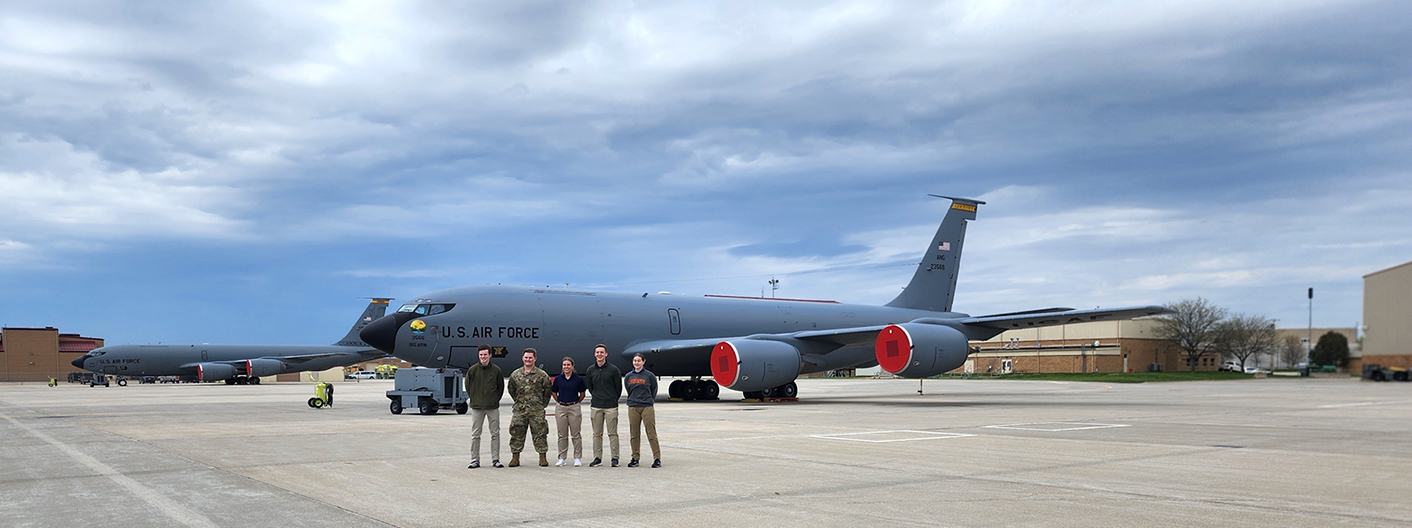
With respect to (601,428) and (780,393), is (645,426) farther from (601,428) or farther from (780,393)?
(780,393)

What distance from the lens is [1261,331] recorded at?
89.4 meters

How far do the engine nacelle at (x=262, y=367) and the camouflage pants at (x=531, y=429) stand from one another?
70.9 metres

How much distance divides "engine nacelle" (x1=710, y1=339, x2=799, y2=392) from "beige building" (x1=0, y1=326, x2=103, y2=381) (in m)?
91.5

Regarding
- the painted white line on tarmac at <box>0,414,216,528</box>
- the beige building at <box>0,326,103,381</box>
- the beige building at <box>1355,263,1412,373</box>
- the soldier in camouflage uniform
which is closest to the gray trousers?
the soldier in camouflage uniform

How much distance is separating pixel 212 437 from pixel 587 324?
13.0 m

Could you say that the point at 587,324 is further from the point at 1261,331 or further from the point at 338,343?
the point at 1261,331

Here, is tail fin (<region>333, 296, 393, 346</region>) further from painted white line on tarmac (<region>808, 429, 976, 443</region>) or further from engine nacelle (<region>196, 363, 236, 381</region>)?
painted white line on tarmac (<region>808, 429, 976, 443</region>)

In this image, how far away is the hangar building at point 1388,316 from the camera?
110 ft

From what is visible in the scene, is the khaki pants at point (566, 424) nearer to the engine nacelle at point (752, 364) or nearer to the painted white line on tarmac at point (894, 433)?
the painted white line on tarmac at point (894, 433)

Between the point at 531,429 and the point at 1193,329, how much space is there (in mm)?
94523

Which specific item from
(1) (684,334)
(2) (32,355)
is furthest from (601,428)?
(2) (32,355)

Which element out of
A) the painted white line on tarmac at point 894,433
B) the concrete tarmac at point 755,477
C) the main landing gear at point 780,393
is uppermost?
the concrete tarmac at point 755,477

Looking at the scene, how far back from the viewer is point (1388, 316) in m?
34.3

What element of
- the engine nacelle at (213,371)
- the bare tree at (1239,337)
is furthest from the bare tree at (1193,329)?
the engine nacelle at (213,371)
